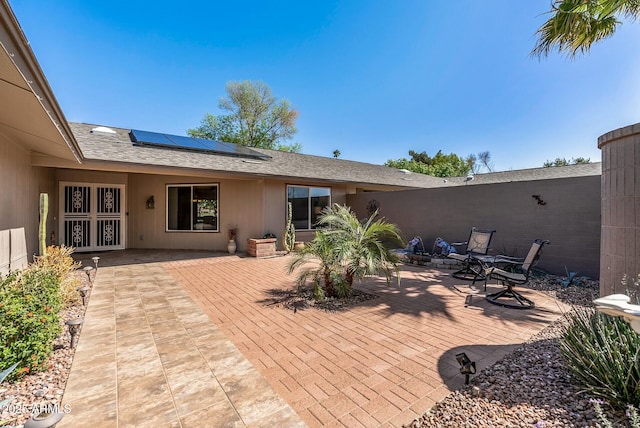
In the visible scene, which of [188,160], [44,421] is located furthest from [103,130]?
[44,421]

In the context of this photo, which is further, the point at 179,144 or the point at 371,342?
the point at 179,144

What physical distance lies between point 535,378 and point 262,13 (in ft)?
47.2

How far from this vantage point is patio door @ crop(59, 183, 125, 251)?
31.7 ft

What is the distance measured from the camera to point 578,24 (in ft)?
16.4

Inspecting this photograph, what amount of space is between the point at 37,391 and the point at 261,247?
283 inches

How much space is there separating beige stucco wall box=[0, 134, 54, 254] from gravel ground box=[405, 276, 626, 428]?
22.2ft

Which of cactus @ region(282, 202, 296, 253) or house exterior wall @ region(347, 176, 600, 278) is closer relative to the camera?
house exterior wall @ region(347, 176, 600, 278)

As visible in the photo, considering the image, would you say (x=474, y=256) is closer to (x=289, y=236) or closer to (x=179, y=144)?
(x=289, y=236)

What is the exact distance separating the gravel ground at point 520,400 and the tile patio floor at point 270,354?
0.16 metres

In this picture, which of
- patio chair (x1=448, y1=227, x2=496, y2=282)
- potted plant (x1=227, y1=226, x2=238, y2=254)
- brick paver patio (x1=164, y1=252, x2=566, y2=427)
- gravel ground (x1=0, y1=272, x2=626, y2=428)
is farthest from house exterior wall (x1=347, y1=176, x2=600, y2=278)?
potted plant (x1=227, y1=226, x2=238, y2=254)

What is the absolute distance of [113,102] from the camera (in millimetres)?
16875

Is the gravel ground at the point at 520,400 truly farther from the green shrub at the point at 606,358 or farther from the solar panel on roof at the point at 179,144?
the solar panel on roof at the point at 179,144

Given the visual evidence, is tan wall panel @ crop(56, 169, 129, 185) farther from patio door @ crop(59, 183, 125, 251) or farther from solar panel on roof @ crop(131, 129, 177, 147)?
solar panel on roof @ crop(131, 129, 177, 147)

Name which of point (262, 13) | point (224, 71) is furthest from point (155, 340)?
point (224, 71)
